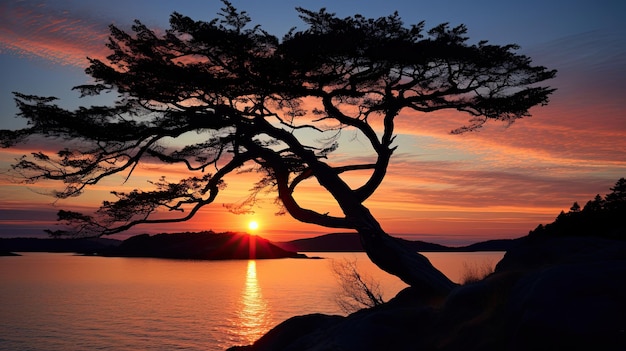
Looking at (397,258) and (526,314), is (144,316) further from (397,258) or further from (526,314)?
(526,314)

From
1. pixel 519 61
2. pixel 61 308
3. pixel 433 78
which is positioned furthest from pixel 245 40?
pixel 61 308

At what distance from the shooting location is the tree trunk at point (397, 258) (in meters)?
14.5

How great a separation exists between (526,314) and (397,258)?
24.6 feet

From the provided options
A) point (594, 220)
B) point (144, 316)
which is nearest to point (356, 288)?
point (594, 220)

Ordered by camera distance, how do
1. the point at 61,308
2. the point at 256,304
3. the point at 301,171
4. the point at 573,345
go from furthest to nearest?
the point at 256,304, the point at 61,308, the point at 301,171, the point at 573,345

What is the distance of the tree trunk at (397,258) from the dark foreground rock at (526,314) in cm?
260

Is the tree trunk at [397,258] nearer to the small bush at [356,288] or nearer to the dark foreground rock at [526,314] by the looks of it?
the small bush at [356,288]

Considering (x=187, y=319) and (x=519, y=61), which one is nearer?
(x=519, y=61)

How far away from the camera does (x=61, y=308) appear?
5253cm

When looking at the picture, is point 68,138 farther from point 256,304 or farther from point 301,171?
point 256,304

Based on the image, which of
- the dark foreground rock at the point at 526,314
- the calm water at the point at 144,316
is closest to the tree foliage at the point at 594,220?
the calm water at the point at 144,316

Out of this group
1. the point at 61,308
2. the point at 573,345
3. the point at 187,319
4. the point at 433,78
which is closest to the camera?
the point at 573,345

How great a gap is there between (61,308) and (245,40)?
45.8 m

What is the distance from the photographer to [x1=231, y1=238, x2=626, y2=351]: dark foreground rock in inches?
273
